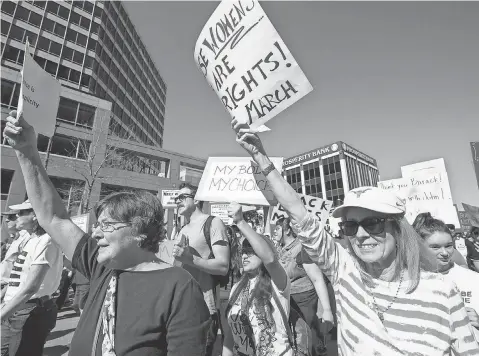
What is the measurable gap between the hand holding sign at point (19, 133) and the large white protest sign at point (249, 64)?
5.17ft

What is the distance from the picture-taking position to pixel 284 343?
89.9 inches

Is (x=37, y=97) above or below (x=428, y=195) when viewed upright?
above

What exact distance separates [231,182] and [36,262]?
2.57 metres

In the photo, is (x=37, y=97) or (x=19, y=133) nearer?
(x=19, y=133)

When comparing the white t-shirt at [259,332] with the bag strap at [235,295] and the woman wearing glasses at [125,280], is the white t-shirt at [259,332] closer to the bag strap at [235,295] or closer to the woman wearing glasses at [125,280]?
the bag strap at [235,295]

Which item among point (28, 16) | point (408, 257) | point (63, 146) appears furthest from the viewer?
point (28, 16)

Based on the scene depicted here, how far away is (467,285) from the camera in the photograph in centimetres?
233

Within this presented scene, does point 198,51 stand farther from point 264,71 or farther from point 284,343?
point 284,343

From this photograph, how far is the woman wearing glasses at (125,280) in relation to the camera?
133cm

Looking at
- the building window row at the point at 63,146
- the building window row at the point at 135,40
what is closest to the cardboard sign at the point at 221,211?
the building window row at the point at 63,146

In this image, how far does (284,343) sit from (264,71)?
2316 mm

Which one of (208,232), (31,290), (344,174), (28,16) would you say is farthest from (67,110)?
(344,174)

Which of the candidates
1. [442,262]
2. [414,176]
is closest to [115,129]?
[414,176]

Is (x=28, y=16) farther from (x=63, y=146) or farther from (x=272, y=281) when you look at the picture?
(x=272, y=281)
